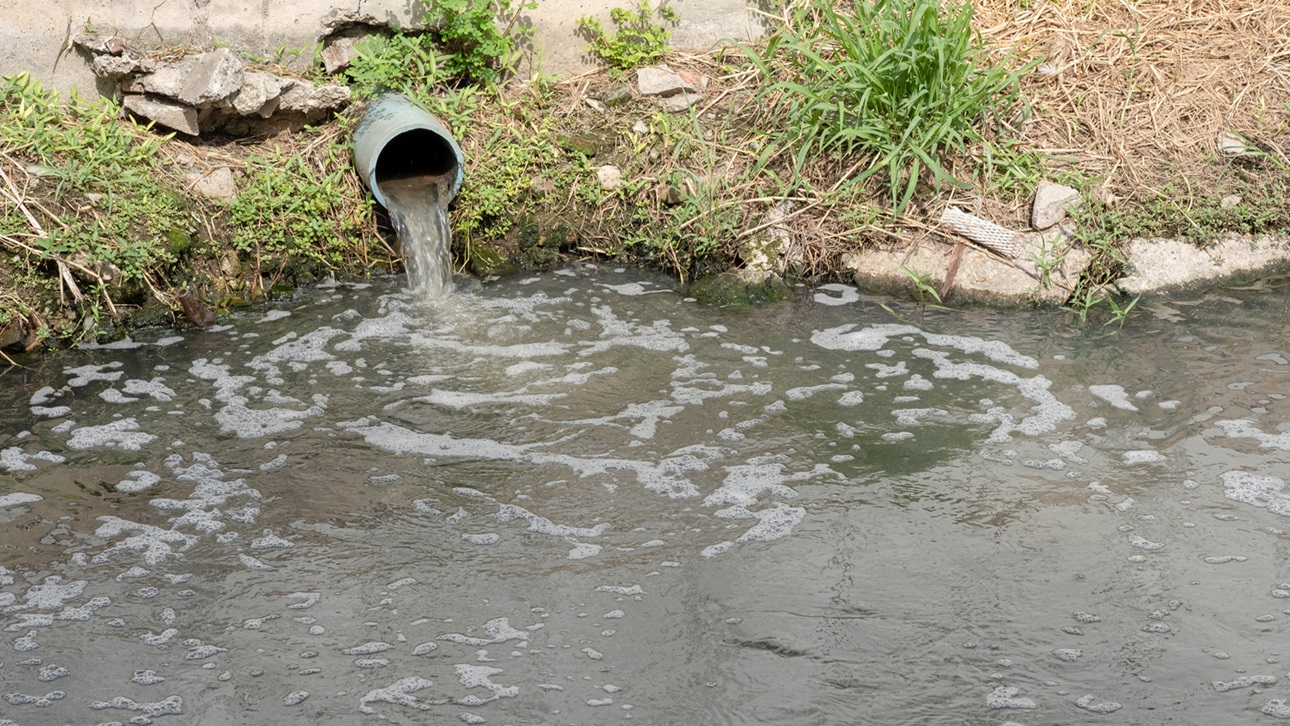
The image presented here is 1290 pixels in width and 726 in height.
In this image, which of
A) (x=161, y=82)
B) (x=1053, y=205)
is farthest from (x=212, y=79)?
(x=1053, y=205)

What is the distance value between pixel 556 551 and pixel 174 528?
119cm

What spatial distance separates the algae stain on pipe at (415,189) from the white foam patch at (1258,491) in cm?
336

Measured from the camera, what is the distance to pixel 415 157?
5977 mm

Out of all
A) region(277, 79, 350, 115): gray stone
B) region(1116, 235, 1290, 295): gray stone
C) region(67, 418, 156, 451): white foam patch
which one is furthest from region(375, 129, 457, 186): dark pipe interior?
region(1116, 235, 1290, 295): gray stone

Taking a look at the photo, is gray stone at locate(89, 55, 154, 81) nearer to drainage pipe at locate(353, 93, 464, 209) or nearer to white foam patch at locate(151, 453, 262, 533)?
drainage pipe at locate(353, 93, 464, 209)

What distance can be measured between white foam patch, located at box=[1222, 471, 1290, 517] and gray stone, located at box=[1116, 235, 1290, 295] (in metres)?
1.66

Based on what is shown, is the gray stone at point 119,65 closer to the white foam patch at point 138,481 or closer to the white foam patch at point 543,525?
the white foam patch at point 138,481

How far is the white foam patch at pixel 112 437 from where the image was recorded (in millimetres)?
4039

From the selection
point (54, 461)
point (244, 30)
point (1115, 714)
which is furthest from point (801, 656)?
point (244, 30)

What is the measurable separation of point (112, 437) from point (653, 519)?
2.00m

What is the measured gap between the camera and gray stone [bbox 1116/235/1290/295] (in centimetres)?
523

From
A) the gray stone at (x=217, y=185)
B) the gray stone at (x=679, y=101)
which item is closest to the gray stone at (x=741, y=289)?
the gray stone at (x=679, y=101)

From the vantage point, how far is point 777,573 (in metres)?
3.31

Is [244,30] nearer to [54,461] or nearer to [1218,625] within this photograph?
[54,461]
